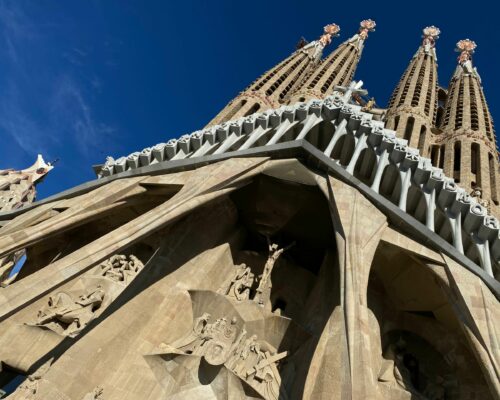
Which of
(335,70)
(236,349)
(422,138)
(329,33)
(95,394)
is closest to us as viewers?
(95,394)

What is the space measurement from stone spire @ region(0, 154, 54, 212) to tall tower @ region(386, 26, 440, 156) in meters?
15.4

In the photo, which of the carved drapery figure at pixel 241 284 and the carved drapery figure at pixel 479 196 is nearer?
the carved drapery figure at pixel 241 284

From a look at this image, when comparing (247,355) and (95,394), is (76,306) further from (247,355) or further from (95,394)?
(247,355)

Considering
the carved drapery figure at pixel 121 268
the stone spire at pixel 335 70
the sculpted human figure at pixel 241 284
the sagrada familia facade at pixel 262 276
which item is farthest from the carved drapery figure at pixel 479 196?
the carved drapery figure at pixel 121 268

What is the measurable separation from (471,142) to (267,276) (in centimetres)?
1329

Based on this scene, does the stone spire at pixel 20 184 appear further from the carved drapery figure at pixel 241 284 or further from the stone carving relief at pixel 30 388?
the stone carving relief at pixel 30 388

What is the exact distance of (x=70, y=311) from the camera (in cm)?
908

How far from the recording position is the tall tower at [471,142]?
17844mm

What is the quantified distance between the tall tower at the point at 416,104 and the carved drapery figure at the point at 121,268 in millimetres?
12907

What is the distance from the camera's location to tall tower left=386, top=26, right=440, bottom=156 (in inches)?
827

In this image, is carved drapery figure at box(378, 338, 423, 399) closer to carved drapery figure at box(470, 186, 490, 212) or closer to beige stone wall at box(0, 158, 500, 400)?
beige stone wall at box(0, 158, 500, 400)

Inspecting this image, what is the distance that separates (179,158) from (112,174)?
1520 millimetres

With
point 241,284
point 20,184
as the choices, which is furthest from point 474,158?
point 20,184

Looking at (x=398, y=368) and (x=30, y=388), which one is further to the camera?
(x=398, y=368)
